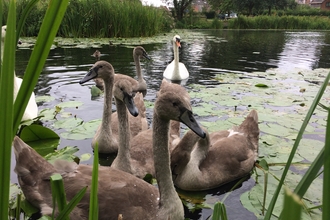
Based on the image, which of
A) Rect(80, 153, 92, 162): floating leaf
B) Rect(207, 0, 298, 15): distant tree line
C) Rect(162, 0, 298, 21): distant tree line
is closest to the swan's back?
Rect(80, 153, 92, 162): floating leaf

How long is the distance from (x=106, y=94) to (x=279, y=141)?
2306mm

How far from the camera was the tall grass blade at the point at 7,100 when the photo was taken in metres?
0.58

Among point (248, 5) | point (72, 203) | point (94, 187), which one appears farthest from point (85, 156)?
point (248, 5)

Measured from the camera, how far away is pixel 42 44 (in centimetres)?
69

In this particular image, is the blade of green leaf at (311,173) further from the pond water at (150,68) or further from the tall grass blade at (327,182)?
the pond water at (150,68)

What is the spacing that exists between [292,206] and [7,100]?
53 centimetres

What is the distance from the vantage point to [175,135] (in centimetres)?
394

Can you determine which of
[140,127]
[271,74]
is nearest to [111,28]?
[271,74]

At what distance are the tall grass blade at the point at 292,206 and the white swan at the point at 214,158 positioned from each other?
2712mm

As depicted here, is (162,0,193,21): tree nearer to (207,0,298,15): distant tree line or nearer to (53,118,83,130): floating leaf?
(207,0,298,15): distant tree line

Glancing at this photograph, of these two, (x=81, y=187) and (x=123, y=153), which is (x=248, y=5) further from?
(x=81, y=187)

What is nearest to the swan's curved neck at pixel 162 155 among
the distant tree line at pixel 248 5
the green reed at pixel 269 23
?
the green reed at pixel 269 23

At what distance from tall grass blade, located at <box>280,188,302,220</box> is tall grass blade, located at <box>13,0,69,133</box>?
1.86ft

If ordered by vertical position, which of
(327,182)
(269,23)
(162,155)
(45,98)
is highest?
(269,23)
